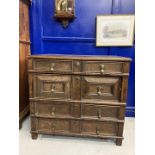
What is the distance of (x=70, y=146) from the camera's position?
5.91 feet

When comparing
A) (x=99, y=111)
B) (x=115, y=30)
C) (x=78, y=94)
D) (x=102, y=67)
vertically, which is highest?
(x=115, y=30)

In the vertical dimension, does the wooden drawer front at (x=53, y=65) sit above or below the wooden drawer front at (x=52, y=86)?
above

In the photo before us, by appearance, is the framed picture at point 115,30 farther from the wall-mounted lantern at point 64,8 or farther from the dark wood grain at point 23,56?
the dark wood grain at point 23,56

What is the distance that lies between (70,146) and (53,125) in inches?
10.8

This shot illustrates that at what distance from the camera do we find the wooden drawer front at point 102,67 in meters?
1.68

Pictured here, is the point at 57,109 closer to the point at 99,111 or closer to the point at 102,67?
the point at 99,111

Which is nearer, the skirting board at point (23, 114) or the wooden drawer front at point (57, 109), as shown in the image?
the wooden drawer front at point (57, 109)

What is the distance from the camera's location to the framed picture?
2.20 m

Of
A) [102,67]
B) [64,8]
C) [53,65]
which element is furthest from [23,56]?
[102,67]

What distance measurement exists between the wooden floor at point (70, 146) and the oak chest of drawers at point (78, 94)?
97mm

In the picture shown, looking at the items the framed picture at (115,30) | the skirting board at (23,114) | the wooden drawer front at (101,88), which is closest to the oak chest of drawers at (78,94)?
the wooden drawer front at (101,88)
